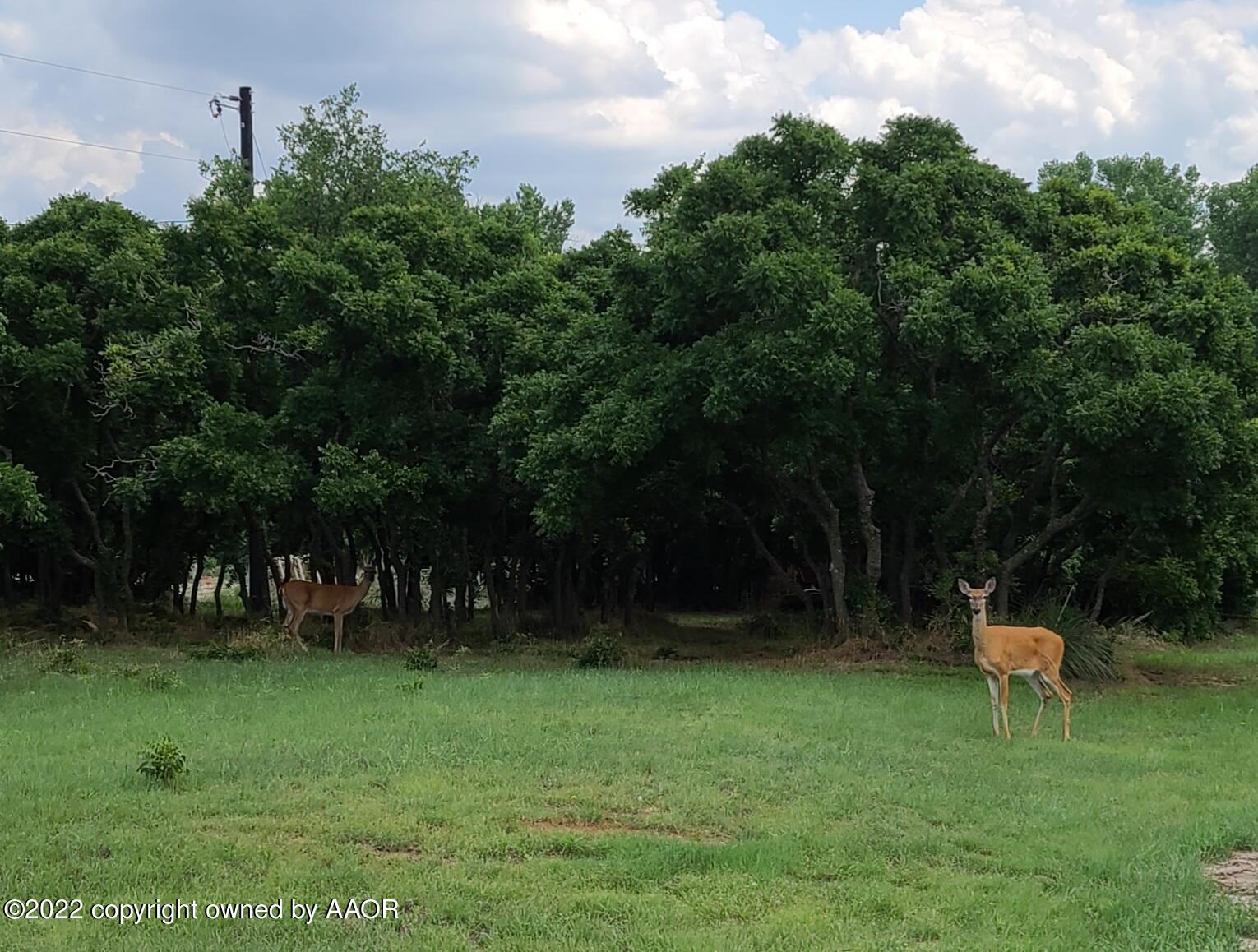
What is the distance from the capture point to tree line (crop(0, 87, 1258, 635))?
14.2 metres

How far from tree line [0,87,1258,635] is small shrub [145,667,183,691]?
377 centimetres

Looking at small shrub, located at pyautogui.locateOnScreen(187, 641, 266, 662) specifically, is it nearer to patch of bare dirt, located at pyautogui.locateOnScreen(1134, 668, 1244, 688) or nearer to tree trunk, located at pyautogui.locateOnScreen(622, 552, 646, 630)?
tree trunk, located at pyautogui.locateOnScreen(622, 552, 646, 630)

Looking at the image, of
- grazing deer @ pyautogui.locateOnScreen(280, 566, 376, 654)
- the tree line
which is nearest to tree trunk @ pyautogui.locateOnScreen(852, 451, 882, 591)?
the tree line

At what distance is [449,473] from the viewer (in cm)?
1769

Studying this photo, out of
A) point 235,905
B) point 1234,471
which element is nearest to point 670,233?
point 1234,471

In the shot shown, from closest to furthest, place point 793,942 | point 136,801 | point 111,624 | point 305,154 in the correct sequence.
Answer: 1. point 793,942
2. point 136,801
3. point 111,624
4. point 305,154

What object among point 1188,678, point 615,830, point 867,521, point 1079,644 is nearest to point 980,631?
point 615,830

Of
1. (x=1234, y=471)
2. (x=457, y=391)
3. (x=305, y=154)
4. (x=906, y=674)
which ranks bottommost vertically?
(x=906, y=674)

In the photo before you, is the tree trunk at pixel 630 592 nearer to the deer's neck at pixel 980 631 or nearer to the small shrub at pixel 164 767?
the deer's neck at pixel 980 631

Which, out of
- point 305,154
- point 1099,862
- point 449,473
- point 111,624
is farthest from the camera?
point 305,154

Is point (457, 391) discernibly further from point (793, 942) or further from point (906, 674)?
point (793, 942)

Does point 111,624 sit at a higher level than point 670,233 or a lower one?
lower

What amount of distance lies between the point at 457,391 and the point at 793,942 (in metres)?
14.1

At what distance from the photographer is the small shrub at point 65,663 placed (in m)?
13.7
